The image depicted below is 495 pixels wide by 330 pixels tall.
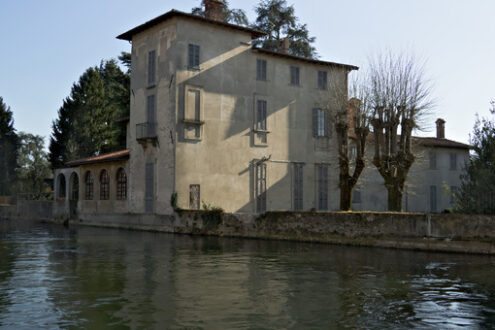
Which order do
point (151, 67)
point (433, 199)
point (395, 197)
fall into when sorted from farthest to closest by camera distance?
point (433, 199) < point (151, 67) < point (395, 197)

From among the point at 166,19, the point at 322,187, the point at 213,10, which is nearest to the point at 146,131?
the point at 166,19

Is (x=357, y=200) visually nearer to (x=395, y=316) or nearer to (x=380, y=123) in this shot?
(x=380, y=123)

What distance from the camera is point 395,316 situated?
8.05 metres

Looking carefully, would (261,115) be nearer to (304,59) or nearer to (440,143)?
(304,59)

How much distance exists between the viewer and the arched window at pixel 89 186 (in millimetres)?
35062

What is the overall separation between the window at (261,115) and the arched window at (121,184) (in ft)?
28.3

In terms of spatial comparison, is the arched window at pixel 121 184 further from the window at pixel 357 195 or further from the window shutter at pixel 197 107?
the window at pixel 357 195

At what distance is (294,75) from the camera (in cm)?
3173

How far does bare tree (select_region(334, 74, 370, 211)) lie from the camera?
24.6 meters

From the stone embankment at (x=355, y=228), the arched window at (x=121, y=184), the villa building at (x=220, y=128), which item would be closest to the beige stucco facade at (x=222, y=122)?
the villa building at (x=220, y=128)

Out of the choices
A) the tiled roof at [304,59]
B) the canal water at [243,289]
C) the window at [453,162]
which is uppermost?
the tiled roof at [304,59]

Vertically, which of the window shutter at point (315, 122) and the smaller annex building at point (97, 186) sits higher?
the window shutter at point (315, 122)

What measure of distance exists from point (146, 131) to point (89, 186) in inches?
353

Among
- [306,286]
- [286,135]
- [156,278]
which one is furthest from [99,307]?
[286,135]
